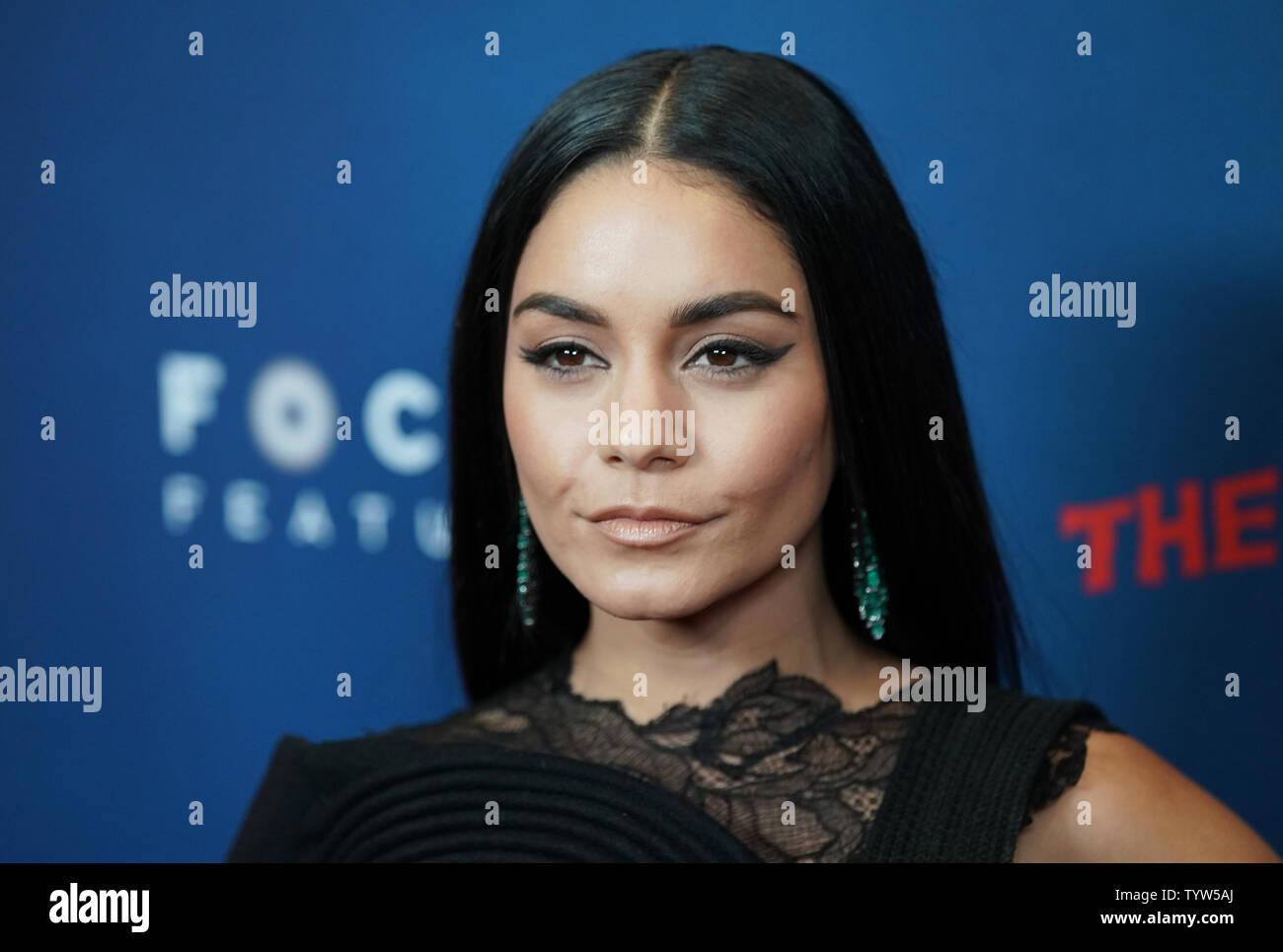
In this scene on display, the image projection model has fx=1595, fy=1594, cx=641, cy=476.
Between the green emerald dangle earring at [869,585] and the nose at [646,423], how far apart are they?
0.36 meters

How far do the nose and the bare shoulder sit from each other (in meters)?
0.65

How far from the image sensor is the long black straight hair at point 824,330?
2.06 m

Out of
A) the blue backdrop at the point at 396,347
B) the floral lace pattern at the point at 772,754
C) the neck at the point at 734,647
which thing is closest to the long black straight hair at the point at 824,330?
the neck at the point at 734,647

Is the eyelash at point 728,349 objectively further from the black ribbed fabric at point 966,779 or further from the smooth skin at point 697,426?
the black ribbed fabric at point 966,779

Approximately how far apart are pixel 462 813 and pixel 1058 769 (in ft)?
2.53

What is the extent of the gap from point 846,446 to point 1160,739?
3.35 feet

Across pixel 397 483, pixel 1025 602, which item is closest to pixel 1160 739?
pixel 1025 602

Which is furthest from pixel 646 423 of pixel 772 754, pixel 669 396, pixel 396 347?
pixel 396 347

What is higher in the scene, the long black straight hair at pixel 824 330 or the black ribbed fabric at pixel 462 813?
the long black straight hair at pixel 824 330

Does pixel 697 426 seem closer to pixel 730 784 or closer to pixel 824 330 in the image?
pixel 824 330

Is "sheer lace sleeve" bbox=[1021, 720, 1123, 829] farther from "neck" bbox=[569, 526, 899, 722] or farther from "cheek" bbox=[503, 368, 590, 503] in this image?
"cheek" bbox=[503, 368, 590, 503]

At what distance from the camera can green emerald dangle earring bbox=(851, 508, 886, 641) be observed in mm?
2227

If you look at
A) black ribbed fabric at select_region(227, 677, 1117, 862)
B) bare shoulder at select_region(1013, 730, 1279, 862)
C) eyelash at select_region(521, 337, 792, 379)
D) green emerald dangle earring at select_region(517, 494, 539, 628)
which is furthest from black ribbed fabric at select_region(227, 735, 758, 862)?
eyelash at select_region(521, 337, 792, 379)

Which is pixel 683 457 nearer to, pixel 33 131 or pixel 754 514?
pixel 754 514
